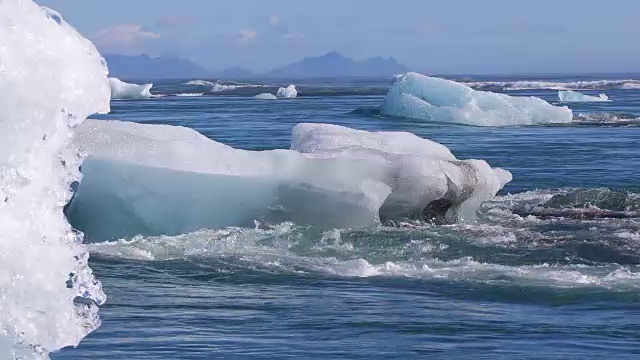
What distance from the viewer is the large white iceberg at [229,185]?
47.2 ft

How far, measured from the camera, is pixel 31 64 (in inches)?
221

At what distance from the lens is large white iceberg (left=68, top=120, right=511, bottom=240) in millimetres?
14391

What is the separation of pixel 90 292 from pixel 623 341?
5.00 metres

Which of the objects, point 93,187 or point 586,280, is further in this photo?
point 93,187

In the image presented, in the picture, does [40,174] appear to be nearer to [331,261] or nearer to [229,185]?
[331,261]

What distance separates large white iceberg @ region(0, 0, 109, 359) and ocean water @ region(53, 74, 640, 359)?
108 inches

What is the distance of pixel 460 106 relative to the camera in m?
37.0

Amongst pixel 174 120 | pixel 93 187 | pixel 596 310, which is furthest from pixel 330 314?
pixel 174 120

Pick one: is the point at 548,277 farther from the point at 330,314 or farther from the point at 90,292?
the point at 90,292

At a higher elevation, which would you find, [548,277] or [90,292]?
[90,292]

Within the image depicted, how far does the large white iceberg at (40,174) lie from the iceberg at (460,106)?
3059 centimetres

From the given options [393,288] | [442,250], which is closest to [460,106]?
[442,250]

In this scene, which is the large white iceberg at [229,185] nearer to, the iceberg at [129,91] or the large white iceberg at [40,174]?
the large white iceberg at [40,174]

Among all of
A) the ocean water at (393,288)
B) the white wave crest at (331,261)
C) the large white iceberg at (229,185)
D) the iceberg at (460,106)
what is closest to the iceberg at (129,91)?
the iceberg at (460,106)
